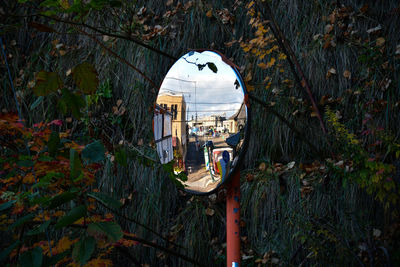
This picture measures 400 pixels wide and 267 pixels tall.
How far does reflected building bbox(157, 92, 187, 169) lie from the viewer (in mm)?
1137

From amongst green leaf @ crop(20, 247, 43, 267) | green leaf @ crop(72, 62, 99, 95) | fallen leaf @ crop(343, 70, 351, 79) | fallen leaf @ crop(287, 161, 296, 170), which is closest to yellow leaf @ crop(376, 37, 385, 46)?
fallen leaf @ crop(343, 70, 351, 79)

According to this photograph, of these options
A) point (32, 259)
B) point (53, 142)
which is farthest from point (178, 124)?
point (32, 259)

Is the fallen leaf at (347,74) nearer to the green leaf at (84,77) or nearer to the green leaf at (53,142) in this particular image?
the green leaf at (84,77)

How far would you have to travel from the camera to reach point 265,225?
2152 mm

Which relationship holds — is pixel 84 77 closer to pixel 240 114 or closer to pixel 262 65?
pixel 240 114

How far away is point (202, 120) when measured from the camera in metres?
1.12

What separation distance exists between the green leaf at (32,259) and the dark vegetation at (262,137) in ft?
1.75

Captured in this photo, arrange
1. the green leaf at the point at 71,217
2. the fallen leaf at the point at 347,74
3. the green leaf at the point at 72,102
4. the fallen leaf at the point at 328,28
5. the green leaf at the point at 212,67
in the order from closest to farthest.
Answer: the green leaf at the point at 71,217 → the green leaf at the point at 72,102 → the green leaf at the point at 212,67 → the fallen leaf at the point at 347,74 → the fallen leaf at the point at 328,28

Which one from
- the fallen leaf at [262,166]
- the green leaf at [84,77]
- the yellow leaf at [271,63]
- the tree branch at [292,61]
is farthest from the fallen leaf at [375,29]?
the green leaf at [84,77]

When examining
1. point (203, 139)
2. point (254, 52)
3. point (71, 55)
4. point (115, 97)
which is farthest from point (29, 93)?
point (203, 139)

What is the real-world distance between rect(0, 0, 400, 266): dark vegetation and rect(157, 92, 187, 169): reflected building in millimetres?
362

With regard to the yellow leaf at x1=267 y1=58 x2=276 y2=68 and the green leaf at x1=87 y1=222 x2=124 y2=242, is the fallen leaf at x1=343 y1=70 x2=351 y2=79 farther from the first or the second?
the green leaf at x1=87 y1=222 x2=124 y2=242

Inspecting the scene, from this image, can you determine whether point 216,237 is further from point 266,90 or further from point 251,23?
point 251,23

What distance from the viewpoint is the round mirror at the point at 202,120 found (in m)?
1.07
